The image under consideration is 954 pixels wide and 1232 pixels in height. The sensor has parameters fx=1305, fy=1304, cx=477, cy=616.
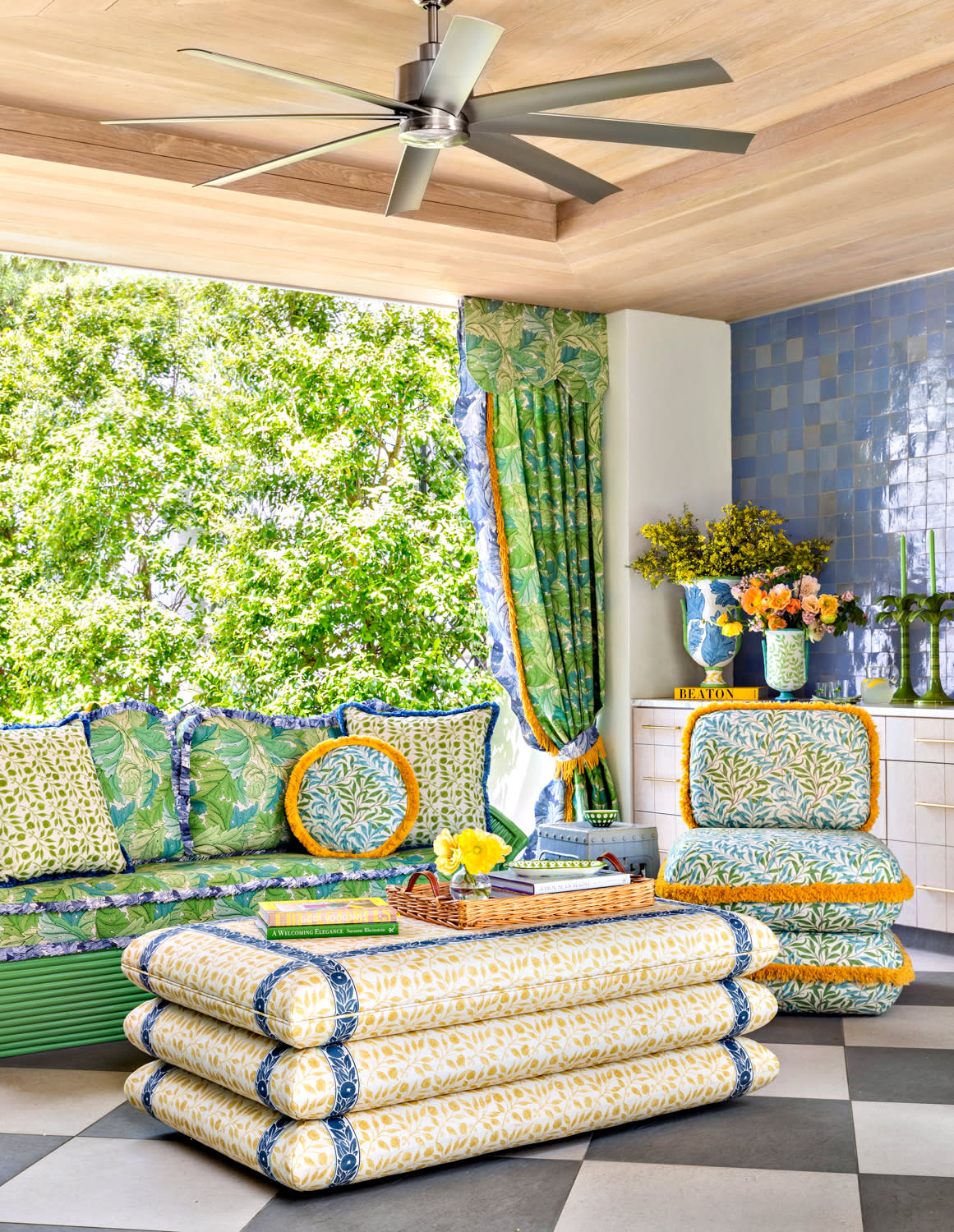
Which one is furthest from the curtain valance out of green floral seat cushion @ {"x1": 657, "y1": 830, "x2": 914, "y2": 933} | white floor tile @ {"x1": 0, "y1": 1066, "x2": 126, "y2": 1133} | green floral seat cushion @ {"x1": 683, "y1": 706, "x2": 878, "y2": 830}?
white floor tile @ {"x1": 0, "y1": 1066, "x2": 126, "y2": 1133}

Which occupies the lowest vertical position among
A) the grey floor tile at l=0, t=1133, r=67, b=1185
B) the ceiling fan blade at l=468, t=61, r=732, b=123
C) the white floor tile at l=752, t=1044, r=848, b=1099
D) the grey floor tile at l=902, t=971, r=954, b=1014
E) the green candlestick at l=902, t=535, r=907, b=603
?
the grey floor tile at l=902, t=971, r=954, b=1014

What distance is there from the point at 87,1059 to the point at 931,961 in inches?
106

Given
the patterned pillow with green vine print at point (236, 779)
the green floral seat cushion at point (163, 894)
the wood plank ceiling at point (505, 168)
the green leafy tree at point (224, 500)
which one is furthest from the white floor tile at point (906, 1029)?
the green leafy tree at point (224, 500)

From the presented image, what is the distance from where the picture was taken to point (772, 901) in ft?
11.8

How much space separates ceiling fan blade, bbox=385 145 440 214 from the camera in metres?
3.12

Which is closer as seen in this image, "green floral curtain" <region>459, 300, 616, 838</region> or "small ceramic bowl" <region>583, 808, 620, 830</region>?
"small ceramic bowl" <region>583, 808, 620, 830</region>

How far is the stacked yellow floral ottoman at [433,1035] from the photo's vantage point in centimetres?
233

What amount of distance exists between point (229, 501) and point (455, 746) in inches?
184

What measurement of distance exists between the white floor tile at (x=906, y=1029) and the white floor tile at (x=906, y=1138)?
19.8 inches

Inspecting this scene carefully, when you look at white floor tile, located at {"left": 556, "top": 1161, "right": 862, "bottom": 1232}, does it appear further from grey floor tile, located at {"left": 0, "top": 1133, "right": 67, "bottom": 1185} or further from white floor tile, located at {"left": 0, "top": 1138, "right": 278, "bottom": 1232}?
grey floor tile, located at {"left": 0, "top": 1133, "right": 67, "bottom": 1185}

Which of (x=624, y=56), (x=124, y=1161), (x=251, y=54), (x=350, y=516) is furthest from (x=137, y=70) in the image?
(x=350, y=516)

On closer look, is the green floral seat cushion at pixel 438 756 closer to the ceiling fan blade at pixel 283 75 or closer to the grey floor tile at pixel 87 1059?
the grey floor tile at pixel 87 1059

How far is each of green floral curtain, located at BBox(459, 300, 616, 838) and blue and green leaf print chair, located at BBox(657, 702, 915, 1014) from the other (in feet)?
4.56

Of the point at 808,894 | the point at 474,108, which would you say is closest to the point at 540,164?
the point at 474,108
